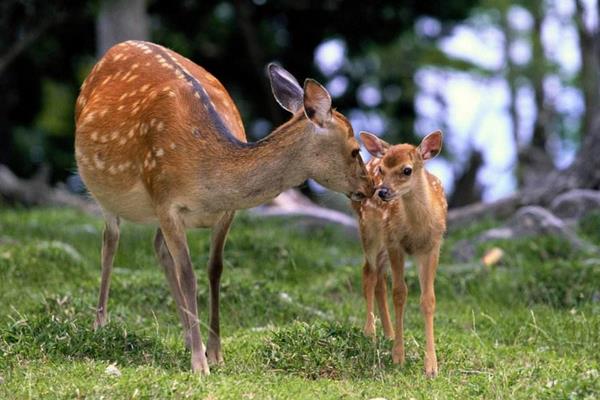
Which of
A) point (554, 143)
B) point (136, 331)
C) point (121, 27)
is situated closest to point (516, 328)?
point (136, 331)

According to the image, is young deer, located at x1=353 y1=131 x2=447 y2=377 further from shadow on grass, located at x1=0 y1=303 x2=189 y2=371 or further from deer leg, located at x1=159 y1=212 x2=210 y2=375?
shadow on grass, located at x1=0 y1=303 x2=189 y2=371

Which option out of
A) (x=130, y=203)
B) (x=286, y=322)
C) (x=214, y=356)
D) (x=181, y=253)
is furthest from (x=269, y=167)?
(x=286, y=322)

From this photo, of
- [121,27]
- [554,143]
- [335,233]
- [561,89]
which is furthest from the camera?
[554,143]

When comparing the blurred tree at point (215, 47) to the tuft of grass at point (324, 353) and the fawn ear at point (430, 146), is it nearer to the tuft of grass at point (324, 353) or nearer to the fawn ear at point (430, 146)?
the fawn ear at point (430, 146)

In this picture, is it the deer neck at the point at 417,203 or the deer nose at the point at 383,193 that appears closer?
the deer nose at the point at 383,193

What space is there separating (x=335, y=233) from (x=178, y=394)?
702 centimetres

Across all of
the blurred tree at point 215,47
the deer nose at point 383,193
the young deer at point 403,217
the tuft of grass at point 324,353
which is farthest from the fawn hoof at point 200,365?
the blurred tree at point 215,47

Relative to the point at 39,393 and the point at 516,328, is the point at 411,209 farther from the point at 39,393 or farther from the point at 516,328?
the point at 39,393

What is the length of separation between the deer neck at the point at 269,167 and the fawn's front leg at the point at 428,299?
1136mm

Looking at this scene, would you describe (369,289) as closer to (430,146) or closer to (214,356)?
(430,146)

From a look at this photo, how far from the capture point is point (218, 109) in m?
7.76

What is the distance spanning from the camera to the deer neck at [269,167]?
280 inches

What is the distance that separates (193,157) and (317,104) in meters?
0.81

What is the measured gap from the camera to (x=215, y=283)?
7762mm
